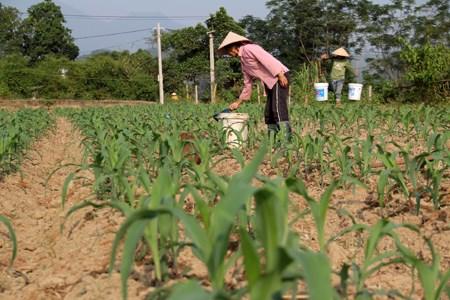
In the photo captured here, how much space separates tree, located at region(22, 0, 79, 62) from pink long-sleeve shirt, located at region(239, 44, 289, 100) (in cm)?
4454

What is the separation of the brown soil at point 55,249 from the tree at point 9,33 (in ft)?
146

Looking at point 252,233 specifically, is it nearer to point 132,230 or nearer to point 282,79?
point 132,230

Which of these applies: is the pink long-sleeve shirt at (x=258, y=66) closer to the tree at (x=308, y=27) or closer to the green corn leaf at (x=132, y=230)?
the green corn leaf at (x=132, y=230)

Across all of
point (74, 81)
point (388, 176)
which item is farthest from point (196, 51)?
point (388, 176)

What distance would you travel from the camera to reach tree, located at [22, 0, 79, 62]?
46031 millimetres

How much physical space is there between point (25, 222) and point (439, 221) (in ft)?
7.84

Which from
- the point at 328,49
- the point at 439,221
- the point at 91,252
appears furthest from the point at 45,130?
the point at 328,49

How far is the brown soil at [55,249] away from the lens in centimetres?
199

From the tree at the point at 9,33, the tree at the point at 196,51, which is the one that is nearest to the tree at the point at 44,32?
the tree at the point at 9,33

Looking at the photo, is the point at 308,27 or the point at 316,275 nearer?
the point at 316,275

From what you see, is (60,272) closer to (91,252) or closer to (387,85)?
(91,252)

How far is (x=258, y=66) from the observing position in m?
5.18

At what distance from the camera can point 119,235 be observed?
122 centimetres

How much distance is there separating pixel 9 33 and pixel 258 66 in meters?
45.7
